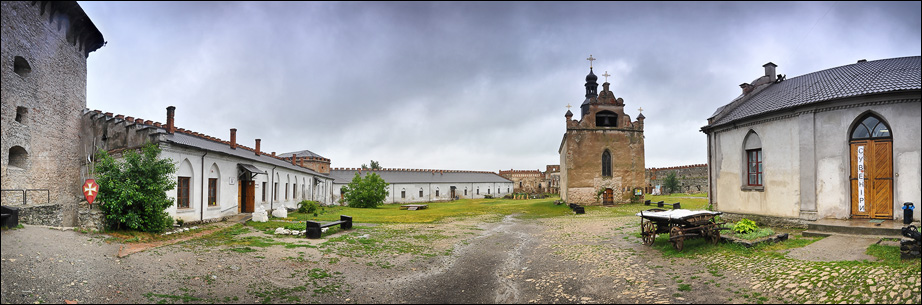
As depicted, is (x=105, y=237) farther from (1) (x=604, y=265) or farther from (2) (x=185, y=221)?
(1) (x=604, y=265)

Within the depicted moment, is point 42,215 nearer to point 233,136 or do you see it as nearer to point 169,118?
point 169,118

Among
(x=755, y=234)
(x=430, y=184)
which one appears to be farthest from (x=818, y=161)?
(x=430, y=184)

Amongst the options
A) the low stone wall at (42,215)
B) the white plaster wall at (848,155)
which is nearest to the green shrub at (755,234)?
the white plaster wall at (848,155)

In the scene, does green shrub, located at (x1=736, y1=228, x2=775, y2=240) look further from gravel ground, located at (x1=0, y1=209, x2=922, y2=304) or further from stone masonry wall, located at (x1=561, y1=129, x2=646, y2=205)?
stone masonry wall, located at (x1=561, y1=129, x2=646, y2=205)

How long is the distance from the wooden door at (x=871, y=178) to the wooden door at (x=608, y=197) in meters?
24.4

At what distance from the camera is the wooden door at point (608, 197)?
36.8 m

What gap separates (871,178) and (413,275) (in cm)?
1285

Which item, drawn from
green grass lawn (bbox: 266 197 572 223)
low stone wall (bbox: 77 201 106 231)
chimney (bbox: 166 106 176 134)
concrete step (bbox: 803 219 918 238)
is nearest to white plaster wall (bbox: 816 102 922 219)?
concrete step (bbox: 803 219 918 238)

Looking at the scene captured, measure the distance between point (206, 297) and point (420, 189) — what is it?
6094cm

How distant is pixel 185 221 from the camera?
18.2 meters

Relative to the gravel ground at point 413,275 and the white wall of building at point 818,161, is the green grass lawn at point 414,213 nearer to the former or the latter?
the gravel ground at point 413,275

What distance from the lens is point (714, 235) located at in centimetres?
1184

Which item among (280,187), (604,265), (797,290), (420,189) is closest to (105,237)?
(604,265)

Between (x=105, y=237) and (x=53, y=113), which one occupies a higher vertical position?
(x=53, y=113)
